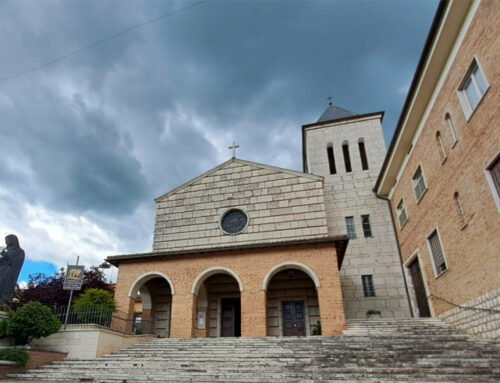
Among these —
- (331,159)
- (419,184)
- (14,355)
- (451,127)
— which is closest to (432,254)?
(419,184)

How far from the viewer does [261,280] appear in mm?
13805

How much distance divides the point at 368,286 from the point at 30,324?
46.4 ft

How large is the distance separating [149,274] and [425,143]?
41.3ft

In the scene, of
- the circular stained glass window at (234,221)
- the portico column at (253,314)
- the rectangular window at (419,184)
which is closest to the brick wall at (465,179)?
the rectangular window at (419,184)

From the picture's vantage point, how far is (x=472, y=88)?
9.53 m

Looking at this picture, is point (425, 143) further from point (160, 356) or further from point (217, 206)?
point (160, 356)

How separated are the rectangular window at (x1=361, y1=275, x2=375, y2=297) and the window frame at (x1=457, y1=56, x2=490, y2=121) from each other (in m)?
9.75

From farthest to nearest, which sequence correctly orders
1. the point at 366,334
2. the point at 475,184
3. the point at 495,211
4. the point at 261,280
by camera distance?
1. the point at 261,280
2. the point at 366,334
3. the point at 475,184
4. the point at 495,211

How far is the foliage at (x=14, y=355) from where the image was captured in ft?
31.6

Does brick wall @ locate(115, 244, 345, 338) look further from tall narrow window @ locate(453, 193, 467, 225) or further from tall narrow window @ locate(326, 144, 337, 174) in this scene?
tall narrow window @ locate(326, 144, 337, 174)

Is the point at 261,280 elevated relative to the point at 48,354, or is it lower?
elevated

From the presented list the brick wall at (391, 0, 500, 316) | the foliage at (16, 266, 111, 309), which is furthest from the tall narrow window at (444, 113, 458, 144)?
the foliage at (16, 266, 111, 309)

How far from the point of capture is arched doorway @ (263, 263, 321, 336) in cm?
1520

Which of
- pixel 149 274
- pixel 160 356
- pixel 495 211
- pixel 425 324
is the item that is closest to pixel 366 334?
pixel 425 324
